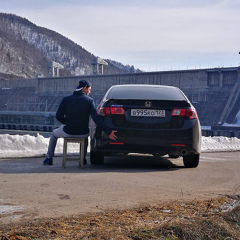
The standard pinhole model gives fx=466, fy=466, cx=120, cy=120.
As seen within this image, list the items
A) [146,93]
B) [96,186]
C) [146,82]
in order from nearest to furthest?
[96,186] → [146,93] → [146,82]

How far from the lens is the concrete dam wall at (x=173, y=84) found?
73.7 metres

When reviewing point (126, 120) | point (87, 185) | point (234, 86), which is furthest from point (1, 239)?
point (234, 86)

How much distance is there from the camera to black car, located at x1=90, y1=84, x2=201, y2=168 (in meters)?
5.89

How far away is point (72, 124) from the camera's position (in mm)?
6090

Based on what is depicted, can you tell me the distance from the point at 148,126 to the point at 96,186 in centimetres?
171

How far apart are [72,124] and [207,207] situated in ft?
10.3

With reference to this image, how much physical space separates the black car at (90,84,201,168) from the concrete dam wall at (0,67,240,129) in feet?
215

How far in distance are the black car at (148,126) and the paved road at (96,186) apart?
0.29 metres

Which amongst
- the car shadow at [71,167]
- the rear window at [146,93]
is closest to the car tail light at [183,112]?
the rear window at [146,93]

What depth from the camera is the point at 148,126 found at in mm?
5887

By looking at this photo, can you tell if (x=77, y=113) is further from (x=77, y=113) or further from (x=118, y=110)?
(x=118, y=110)

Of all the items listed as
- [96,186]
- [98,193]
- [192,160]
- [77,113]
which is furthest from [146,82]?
[98,193]

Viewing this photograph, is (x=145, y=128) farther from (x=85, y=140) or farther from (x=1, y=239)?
(x=1, y=239)

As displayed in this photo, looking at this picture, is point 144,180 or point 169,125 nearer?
point 144,180
